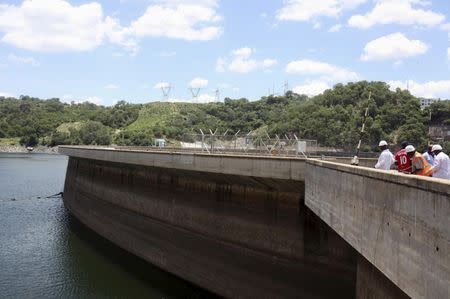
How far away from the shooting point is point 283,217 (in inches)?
642

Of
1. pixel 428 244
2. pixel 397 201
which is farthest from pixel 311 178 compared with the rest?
pixel 428 244

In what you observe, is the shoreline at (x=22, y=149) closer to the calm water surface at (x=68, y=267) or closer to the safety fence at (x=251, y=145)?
the calm water surface at (x=68, y=267)

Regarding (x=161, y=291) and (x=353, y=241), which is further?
(x=161, y=291)

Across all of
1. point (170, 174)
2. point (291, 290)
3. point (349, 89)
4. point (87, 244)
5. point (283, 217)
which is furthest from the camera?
point (349, 89)

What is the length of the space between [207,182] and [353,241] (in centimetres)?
1144

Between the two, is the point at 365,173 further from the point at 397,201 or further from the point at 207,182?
the point at 207,182

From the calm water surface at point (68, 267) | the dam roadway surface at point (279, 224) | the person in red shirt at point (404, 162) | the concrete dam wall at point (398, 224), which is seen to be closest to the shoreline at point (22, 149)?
the calm water surface at point (68, 267)

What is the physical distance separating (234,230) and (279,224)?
2.56m

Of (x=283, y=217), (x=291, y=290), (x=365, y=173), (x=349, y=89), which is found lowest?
(x=291, y=290)

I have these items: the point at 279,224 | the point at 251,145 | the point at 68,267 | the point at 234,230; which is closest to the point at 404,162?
the point at 279,224

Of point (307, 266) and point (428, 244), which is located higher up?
point (428, 244)

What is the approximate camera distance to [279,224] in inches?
643

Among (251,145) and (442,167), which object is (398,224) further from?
(251,145)

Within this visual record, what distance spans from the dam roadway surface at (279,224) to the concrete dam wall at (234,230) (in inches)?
1.7
